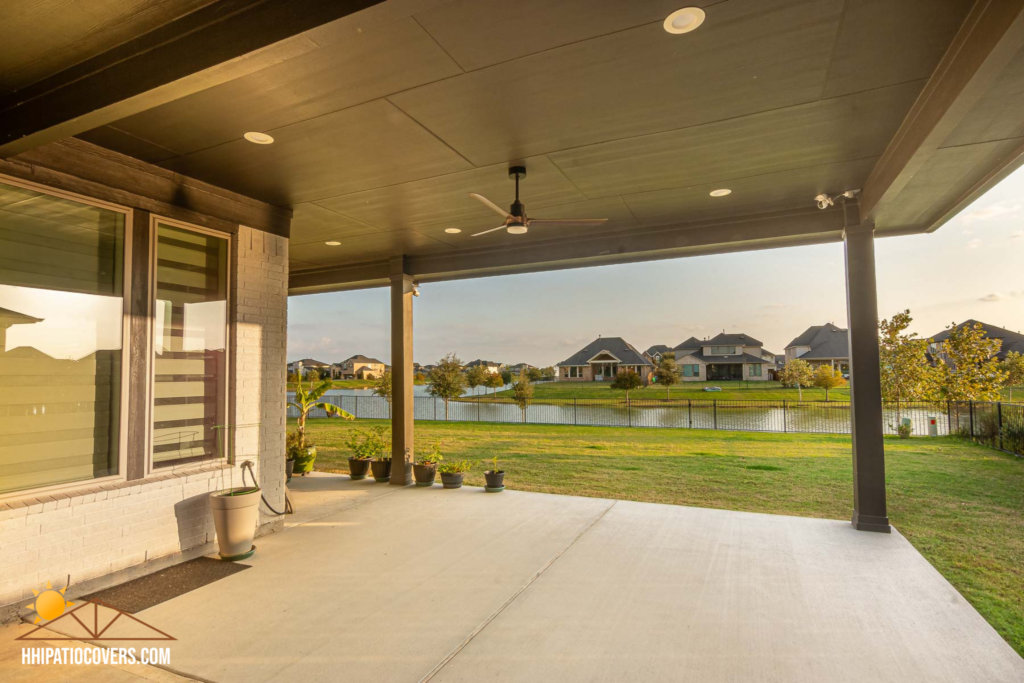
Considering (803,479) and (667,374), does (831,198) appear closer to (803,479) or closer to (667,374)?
(803,479)

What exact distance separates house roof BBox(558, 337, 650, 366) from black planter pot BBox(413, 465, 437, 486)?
2773cm

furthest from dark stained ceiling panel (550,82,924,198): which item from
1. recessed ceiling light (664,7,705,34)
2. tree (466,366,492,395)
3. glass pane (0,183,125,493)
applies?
tree (466,366,492,395)

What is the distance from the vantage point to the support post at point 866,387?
4527 millimetres

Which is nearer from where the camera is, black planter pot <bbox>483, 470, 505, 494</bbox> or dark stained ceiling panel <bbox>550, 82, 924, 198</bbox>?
dark stained ceiling panel <bbox>550, 82, 924, 198</bbox>

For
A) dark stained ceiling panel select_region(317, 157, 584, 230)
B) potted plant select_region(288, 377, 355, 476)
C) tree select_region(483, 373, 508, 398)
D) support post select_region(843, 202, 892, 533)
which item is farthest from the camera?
tree select_region(483, 373, 508, 398)

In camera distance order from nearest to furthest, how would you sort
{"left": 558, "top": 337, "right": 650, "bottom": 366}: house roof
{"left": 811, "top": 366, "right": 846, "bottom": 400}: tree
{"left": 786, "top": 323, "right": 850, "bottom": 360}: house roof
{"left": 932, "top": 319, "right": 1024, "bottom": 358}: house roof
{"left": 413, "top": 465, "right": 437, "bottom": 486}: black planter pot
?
{"left": 413, "top": 465, "right": 437, "bottom": 486}: black planter pot
{"left": 932, "top": 319, "right": 1024, "bottom": 358}: house roof
{"left": 811, "top": 366, "right": 846, "bottom": 400}: tree
{"left": 786, "top": 323, "right": 850, "bottom": 360}: house roof
{"left": 558, "top": 337, "right": 650, "bottom": 366}: house roof

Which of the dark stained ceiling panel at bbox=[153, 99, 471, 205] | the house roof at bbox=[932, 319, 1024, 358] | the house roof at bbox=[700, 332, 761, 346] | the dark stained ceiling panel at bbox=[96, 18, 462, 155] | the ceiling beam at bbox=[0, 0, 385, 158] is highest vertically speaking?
the house roof at bbox=[700, 332, 761, 346]

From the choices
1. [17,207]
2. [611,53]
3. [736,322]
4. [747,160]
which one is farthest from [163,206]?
[736,322]

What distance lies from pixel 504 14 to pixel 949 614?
→ 13.9 ft

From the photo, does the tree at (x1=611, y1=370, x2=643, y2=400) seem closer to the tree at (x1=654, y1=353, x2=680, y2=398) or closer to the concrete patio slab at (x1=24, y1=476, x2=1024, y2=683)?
the tree at (x1=654, y1=353, x2=680, y2=398)

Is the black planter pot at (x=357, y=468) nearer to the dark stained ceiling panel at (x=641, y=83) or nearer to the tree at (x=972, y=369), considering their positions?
the dark stained ceiling panel at (x=641, y=83)

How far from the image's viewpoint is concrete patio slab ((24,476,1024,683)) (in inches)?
96.3

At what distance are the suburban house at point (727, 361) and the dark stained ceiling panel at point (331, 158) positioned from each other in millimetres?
34192

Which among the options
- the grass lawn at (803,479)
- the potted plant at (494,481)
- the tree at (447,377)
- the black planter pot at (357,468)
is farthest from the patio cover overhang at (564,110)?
the tree at (447,377)
